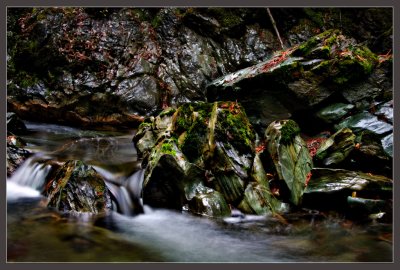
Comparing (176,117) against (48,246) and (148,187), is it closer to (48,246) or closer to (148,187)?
(148,187)

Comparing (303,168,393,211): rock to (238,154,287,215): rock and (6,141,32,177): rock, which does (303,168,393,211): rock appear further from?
(6,141,32,177): rock

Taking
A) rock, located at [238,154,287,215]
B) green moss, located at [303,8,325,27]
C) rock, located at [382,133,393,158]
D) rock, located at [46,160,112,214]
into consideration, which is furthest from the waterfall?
green moss, located at [303,8,325,27]

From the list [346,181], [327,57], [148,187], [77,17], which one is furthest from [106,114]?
[346,181]

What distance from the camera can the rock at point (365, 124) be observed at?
25.3 feet

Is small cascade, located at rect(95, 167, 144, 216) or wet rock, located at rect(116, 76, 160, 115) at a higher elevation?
wet rock, located at rect(116, 76, 160, 115)

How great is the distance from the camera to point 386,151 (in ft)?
23.7

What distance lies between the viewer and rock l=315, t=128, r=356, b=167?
24.0 ft

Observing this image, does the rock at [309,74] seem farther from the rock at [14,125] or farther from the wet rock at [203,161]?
the rock at [14,125]

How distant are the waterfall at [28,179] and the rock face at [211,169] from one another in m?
2.11

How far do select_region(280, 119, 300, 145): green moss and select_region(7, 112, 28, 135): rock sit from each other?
22.8 ft

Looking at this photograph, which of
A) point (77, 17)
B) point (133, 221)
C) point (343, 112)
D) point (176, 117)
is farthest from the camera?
point (77, 17)

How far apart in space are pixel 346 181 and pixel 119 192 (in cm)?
425

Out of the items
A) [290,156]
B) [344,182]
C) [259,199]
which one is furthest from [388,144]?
[259,199]

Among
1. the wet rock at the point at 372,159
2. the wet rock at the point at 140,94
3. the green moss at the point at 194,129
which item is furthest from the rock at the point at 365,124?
the wet rock at the point at 140,94
